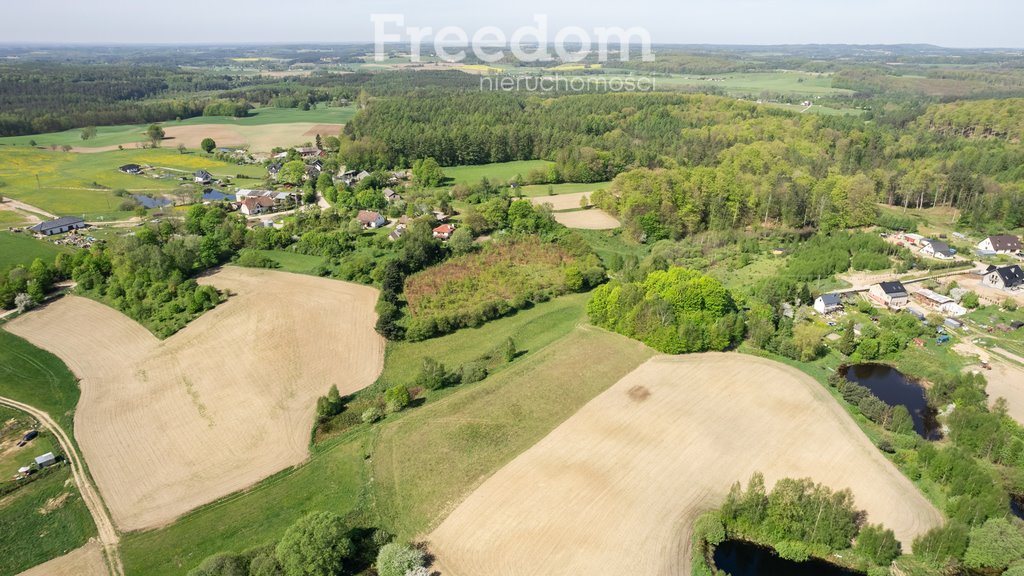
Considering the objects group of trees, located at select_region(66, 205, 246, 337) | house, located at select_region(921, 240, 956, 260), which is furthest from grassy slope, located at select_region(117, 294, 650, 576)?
house, located at select_region(921, 240, 956, 260)

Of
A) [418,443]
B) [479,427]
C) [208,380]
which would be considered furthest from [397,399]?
[208,380]

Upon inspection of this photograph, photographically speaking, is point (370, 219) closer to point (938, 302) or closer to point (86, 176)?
point (86, 176)

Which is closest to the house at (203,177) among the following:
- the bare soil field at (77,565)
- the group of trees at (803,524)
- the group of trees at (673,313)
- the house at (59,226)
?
the house at (59,226)

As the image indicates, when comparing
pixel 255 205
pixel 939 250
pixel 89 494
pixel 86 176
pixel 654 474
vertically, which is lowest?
pixel 89 494

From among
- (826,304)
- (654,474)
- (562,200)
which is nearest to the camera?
(654,474)

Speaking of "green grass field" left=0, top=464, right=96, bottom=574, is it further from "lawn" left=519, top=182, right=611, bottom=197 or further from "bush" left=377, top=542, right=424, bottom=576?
"lawn" left=519, top=182, right=611, bottom=197

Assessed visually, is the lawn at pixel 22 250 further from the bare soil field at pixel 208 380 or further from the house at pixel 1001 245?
the house at pixel 1001 245

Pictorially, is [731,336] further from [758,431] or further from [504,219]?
[504,219]
